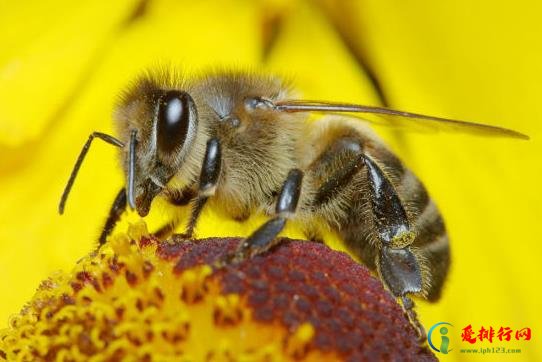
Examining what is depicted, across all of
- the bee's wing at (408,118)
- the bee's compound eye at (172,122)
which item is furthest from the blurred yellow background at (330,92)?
the bee's compound eye at (172,122)

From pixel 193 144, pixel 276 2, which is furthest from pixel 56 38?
pixel 193 144

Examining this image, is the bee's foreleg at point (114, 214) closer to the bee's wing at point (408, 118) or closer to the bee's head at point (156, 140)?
the bee's head at point (156, 140)

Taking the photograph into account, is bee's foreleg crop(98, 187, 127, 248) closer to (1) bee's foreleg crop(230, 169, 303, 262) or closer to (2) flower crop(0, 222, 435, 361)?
(2) flower crop(0, 222, 435, 361)

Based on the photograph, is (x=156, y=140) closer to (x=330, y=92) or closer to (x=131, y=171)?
(x=131, y=171)

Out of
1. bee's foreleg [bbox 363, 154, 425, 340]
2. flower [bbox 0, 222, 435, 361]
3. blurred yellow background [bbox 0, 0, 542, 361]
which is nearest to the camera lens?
flower [bbox 0, 222, 435, 361]

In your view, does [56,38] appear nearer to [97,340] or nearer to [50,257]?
[50,257]

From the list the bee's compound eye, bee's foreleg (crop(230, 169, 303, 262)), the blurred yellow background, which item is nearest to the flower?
bee's foreleg (crop(230, 169, 303, 262))

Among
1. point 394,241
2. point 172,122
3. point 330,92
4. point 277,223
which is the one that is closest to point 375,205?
point 394,241
